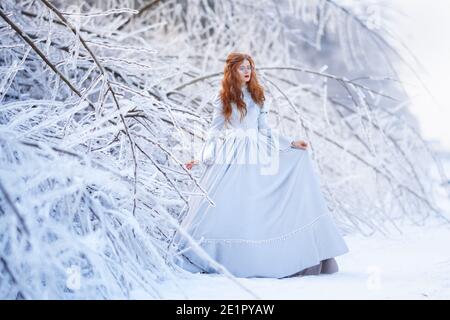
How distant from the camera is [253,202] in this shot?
325 cm

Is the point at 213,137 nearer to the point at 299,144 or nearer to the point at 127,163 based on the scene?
the point at 299,144

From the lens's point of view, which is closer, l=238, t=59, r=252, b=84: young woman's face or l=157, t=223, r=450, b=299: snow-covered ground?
l=157, t=223, r=450, b=299: snow-covered ground

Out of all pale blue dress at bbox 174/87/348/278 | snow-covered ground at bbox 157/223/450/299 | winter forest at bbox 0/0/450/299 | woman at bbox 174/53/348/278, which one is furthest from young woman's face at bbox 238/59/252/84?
snow-covered ground at bbox 157/223/450/299

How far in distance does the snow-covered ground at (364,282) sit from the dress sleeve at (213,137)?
631 millimetres

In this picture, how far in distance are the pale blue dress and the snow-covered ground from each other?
0.44 feet

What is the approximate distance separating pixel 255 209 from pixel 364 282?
63 centimetres

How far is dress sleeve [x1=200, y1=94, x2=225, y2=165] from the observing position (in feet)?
11.0

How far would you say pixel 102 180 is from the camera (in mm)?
1949

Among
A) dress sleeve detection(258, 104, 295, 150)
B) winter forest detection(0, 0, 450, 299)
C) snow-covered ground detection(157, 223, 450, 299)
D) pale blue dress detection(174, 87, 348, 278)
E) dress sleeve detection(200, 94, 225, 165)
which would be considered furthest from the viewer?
dress sleeve detection(258, 104, 295, 150)

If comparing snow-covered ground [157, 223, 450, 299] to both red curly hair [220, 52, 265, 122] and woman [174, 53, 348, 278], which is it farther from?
red curly hair [220, 52, 265, 122]

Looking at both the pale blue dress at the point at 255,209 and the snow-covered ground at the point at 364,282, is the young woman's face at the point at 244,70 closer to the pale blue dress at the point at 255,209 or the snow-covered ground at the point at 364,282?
the pale blue dress at the point at 255,209

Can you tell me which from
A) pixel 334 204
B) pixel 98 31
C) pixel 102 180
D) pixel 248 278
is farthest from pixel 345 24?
pixel 102 180

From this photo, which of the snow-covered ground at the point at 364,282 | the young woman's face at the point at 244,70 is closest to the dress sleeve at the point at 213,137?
the young woman's face at the point at 244,70

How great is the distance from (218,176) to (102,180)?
141 centimetres
